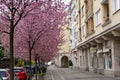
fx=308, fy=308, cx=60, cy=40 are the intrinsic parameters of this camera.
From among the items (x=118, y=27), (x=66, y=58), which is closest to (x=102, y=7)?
(x=118, y=27)

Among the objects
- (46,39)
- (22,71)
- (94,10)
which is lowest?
(22,71)

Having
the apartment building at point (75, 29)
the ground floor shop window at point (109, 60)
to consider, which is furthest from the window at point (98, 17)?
the apartment building at point (75, 29)

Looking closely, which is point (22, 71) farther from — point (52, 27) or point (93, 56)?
point (93, 56)

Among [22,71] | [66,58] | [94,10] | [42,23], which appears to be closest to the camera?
[42,23]

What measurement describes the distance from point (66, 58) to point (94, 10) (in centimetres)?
6677

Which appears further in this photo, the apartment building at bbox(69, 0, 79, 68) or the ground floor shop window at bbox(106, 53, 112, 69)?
the apartment building at bbox(69, 0, 79, 68)

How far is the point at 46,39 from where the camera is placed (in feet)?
88.4

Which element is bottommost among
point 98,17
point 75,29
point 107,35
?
point 107,35

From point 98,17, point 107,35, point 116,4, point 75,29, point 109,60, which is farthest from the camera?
point 75,29

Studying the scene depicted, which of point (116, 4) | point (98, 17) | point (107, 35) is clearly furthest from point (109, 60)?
point (116, 4)

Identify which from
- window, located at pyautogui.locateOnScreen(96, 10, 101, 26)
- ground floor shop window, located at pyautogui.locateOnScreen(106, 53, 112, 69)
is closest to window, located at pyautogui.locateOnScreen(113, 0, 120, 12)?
ground floor shop window, located at pyautogui.locateOnScreen(106, 53, 112, 69)

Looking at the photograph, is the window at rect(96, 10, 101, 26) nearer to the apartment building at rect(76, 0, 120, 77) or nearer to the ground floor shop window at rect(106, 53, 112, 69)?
the apartment building at rect(76, 0, 120, 77)

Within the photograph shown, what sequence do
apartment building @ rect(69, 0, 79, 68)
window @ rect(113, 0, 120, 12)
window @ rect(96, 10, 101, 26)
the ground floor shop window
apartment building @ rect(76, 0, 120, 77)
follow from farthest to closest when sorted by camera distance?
1. apartment building @ rect(69, 0, 79, 68)
2. window @ rect(96, 10, 101, 26)
3. the ground floor shop window
4. apartment building @ rect(76, 0, 120, 77)
5. window @ rect(113, 0, 120, 12)

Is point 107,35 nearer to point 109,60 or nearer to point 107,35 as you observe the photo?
point 107,35
